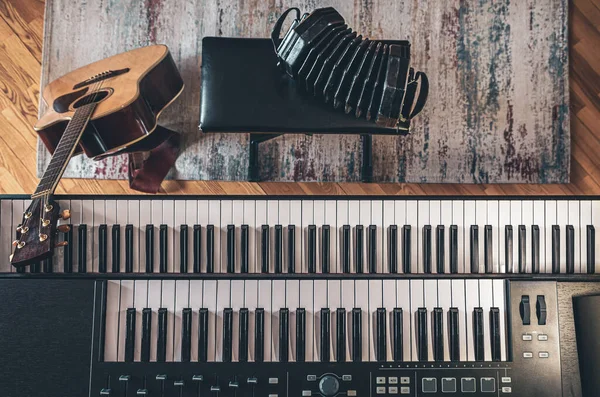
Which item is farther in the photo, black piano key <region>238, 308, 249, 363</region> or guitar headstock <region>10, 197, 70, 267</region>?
black piano key <region>238, 308, 249, 363</region>

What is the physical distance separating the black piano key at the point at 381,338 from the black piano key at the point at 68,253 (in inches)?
46.9

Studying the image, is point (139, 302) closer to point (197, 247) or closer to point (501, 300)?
point (197, 247)

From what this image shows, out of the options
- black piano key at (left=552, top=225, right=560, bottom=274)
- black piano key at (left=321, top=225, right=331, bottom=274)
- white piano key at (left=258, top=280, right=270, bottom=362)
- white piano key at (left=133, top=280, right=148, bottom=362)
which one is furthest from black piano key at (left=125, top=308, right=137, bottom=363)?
black piano key at (left=552, top=225, right=560, bottom=274)

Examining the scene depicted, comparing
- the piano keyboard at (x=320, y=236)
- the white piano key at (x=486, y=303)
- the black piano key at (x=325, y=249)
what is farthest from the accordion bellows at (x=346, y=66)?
the white piano key at (x=486, y=303)

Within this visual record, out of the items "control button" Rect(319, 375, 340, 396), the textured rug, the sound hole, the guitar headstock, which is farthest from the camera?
the textured rug

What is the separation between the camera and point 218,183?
263 cm

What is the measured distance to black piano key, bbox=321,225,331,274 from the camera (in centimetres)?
201

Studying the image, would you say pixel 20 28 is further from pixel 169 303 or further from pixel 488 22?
pixel 488 22

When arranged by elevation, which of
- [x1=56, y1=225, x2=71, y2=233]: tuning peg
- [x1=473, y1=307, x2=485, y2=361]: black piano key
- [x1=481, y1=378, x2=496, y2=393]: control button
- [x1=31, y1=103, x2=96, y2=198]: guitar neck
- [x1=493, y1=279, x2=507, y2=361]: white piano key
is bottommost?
[x1=481, y1=378, x2=496, y2=393]: control button

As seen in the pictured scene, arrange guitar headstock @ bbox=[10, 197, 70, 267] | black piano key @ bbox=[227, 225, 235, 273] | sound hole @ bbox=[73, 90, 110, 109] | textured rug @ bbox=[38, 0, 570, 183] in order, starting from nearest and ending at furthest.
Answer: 1. guitar headstock @ bbox=[10, 197, 70, 267]
2. black piano key @ bbox=[227, 225, 235, 273]
3. sound hole @ bbox=[73, 90, 110, 109]
4. textured rug @ bbox=[38, 0, 570, 183]

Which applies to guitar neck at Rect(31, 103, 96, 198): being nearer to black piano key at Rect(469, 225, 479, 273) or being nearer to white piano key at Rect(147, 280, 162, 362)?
white piano key at Rect(147, 280, 162, 362)

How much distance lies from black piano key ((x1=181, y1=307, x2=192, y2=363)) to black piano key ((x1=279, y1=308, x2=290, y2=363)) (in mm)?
336

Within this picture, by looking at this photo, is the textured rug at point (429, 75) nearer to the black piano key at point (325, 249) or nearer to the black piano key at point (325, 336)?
the black piano key at point (325, 249)

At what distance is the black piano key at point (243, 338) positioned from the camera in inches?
76.4
